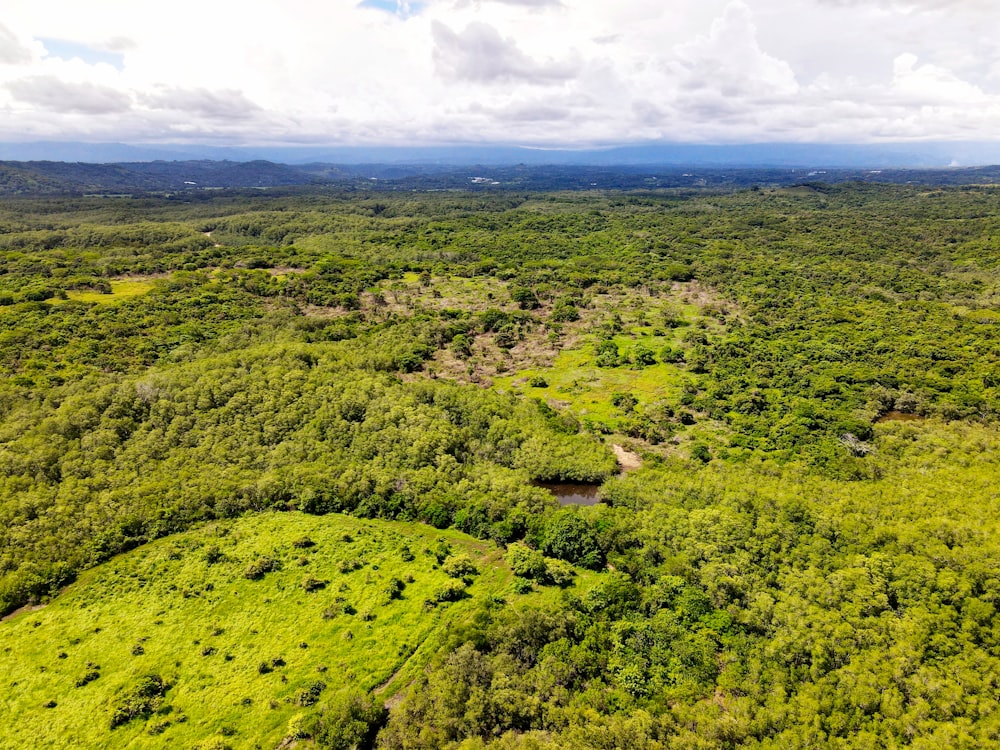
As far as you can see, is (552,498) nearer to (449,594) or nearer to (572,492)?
(572,492)

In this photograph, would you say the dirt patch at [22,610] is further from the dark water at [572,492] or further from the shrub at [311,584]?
the dark water at [572,492]

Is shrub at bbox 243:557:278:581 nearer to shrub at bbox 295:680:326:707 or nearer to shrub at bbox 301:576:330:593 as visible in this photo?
shrub at bbox 301:576:330:593

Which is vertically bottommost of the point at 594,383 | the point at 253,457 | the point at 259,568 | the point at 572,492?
the point at 259,568

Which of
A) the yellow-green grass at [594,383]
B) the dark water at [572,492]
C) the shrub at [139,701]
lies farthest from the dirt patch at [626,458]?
the shrub at [139,701]

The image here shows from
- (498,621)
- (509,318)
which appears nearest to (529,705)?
(498,621)

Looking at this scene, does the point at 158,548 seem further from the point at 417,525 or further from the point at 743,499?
the point at 743,499

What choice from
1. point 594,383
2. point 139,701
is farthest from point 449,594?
point 594,383

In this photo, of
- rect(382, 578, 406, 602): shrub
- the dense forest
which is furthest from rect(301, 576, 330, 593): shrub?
rect(382, 578, 406, 602): shrub
